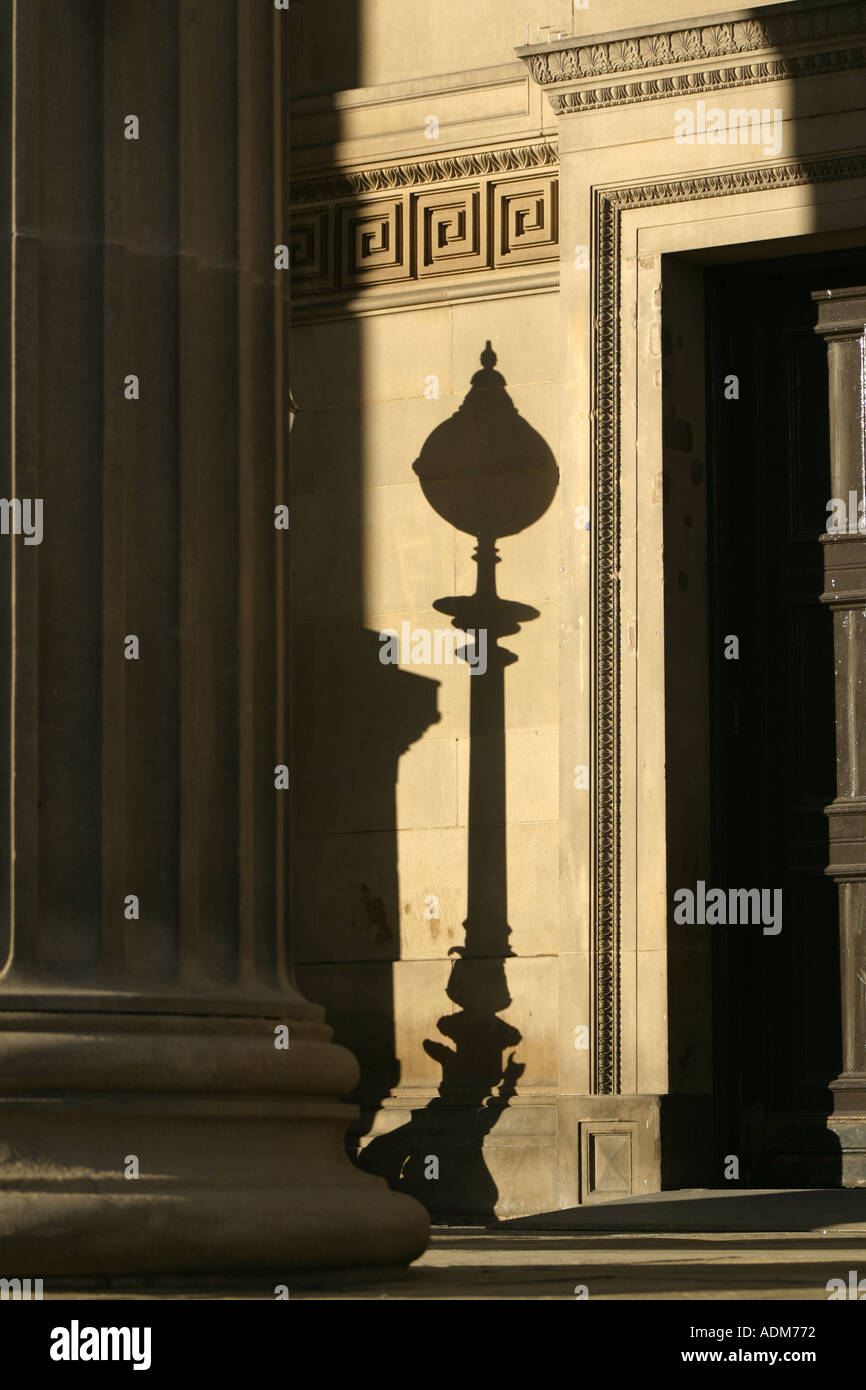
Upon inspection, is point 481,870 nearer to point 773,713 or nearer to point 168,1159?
point 773,713

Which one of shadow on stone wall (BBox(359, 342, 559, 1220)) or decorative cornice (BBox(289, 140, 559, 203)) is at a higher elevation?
decorative cornice (BBox(289, 140, 559, 203))

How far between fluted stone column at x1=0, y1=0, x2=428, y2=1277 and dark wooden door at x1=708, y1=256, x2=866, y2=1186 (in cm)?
620

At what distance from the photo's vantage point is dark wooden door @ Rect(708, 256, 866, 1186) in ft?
42.8

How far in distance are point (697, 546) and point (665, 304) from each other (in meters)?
1.40

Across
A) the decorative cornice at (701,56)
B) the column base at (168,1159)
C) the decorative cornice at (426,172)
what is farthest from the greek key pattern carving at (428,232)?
the column base at (168,1159)

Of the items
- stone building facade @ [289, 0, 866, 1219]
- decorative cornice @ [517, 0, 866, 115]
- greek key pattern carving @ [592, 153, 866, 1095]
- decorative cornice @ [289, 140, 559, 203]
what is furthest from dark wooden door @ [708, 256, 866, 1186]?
decorative cornice @ [289, 140, 559, 203]

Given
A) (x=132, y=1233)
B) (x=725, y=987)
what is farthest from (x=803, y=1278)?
(x=725, y=987)

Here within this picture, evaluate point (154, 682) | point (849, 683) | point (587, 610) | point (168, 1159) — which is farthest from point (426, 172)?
point (168, 1159)

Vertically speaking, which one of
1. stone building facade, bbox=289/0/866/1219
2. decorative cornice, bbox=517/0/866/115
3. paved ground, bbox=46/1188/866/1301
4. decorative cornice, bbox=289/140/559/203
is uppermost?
decorative cornice, bbox=517/0/866/115

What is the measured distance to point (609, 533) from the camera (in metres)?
13.3

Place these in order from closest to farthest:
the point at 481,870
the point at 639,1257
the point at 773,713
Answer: the point at 639,1257
the point at 773,713
the point at 481,870

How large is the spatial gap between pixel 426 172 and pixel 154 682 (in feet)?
26.7

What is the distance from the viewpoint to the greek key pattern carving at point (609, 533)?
42.2ft

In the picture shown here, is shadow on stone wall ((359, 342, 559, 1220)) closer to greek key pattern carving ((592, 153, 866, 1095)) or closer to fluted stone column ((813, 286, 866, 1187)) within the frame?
greek key pattern carving ((592, 153, 866, 1095))
